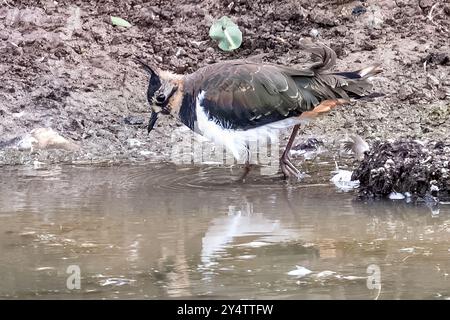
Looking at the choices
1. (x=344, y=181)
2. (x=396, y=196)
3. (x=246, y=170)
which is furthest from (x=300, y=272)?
(x=246, y=170)

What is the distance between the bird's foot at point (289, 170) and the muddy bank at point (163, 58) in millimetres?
1030

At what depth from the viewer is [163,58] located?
10.4 metres

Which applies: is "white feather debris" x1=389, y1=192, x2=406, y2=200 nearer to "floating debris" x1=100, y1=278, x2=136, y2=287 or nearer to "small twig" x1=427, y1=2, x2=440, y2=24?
"floating debris" x1=100, y1=278, x2=136, y2=287

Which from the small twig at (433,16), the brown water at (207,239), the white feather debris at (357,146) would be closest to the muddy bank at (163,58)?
the small twig at (433,16)

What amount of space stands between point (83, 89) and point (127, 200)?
2840mm

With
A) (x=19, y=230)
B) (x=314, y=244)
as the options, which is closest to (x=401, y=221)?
(x=314, y=244)

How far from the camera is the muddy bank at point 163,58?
31.1 feet

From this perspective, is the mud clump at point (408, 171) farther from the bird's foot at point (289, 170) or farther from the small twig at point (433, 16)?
the small twig at point (433, 16)

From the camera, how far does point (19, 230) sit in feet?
21.5

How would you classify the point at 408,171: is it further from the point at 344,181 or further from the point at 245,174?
the point at 245,174

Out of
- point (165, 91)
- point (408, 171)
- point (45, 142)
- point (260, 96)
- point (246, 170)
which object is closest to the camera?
point (408, 171)

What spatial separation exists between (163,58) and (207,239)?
174 inches

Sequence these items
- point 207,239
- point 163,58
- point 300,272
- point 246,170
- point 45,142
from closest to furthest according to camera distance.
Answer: point 300,272
point 207,239
point 246,170
point 45,142
point 163,58

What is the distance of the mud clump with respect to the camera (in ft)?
23.4
